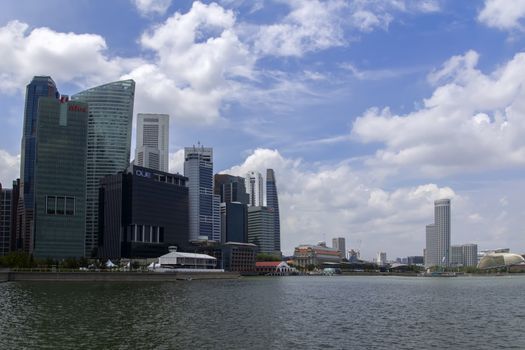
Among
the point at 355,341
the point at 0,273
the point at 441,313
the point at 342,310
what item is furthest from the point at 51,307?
the point at 0,273

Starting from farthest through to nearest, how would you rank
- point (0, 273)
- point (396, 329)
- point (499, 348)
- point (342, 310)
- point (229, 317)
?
point (0, 273), point (342, 310), point (229, 317), point (396, 329), point (499, 348)

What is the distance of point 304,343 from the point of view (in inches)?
2447

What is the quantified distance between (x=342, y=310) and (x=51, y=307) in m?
48.8

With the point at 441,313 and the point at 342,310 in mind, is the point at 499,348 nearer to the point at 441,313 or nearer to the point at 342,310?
the point at 441,313

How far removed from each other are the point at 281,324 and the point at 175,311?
23.1 metres

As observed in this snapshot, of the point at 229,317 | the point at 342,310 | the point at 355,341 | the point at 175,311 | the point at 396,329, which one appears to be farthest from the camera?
the point at 342,310

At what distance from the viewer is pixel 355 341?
209 ft

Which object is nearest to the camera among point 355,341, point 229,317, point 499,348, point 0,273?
point 499,348

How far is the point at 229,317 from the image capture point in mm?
86000

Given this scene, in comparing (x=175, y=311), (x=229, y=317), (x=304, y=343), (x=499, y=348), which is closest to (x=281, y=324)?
(x=229, y=317)

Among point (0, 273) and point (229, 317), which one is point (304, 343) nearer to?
point (229, 317)

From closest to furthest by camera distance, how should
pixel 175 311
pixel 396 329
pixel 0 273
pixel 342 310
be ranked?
pixel 396 329 → pixel 175 311 → pixel 342 310 → pixel 0 273

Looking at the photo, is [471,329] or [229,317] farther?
[229,317]

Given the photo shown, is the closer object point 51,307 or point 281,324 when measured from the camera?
point 281,324
